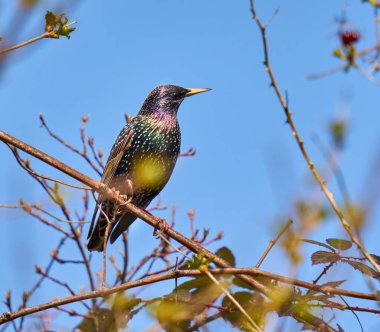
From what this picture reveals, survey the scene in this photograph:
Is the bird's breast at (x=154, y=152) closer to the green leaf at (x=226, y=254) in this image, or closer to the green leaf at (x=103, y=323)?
the green leaf at (x=103, y=323)

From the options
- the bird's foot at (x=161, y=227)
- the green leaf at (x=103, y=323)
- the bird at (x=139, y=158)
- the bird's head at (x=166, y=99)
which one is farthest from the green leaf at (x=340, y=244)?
the bird's head at (x=166, y=99)

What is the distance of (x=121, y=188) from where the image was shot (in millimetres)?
6059

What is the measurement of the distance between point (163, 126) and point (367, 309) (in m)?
4.03

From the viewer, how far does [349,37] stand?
90.3 inches

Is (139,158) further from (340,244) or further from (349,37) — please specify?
(349,37)

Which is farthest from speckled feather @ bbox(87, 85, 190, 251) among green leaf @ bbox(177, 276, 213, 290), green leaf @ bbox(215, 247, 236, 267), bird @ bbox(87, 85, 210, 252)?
green leaf @ bbox(177, 276, 213, 290)

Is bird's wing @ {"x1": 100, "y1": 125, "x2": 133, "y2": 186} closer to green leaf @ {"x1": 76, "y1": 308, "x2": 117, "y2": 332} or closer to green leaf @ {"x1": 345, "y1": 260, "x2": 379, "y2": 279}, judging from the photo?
green leaf @ {"x1": 76, "y1": 308, "x2": 117, "y2": 332}

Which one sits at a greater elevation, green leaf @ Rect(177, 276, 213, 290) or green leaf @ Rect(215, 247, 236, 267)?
green leaf @ Rect(215, 247, 236, 267)

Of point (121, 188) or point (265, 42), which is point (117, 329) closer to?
point (265, 42)

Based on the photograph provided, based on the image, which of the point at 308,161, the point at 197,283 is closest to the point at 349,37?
the point at 308,161

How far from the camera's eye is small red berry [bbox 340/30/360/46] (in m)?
2.26

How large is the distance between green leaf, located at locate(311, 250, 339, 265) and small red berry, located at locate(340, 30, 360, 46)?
89 centimetres

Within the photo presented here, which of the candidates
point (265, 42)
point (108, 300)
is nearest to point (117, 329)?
point (108, 300)

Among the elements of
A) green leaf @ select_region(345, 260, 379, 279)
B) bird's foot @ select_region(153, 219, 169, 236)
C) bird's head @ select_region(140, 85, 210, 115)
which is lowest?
green leaf @ select_region(345, 260, 379, 279)
